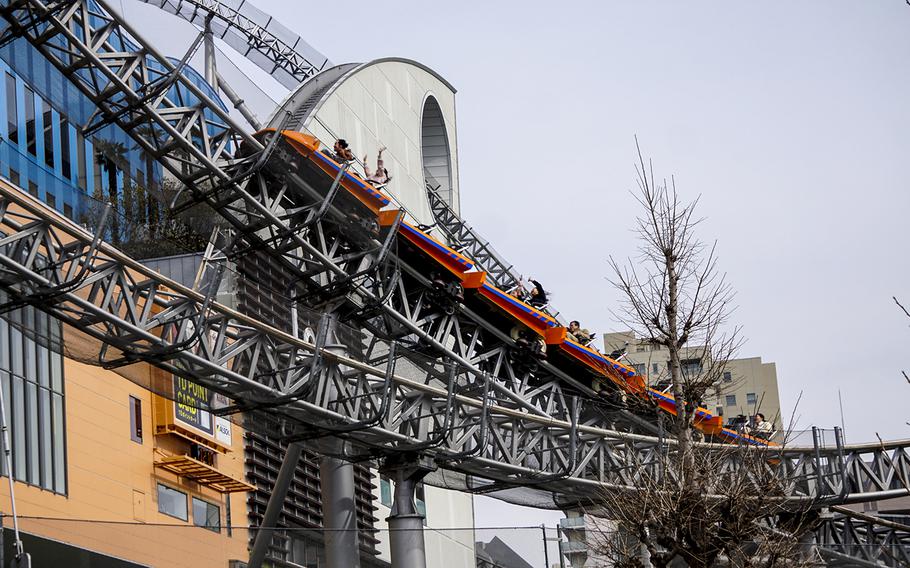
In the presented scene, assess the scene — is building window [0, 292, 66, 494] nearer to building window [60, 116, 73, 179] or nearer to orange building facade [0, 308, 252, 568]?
orange building facade [0, 308, 252, 568]

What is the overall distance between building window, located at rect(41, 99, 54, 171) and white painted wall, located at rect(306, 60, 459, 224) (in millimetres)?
8861

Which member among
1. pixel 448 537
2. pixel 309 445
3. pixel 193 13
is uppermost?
pixel 193 13

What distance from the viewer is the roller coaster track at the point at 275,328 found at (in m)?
16.3

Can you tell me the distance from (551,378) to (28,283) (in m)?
14.7

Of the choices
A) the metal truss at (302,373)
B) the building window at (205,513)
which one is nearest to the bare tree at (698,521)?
the metal truss at (302,373)

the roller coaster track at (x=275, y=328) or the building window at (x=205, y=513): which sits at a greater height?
the roller coaster track at (x=275, y=328)

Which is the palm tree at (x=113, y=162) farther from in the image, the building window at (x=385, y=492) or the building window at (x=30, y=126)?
the building window at (x=385, y=492)

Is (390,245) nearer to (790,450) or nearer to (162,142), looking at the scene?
(162,142)

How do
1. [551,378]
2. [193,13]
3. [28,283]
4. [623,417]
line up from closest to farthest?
[28,283] < [623,417] < [551,378] < [193,13]

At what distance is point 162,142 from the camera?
19.8m

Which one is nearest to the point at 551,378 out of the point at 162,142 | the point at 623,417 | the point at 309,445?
the point at 623,417

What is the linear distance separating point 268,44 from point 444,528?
76.3 feet

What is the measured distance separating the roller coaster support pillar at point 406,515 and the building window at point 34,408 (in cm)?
659

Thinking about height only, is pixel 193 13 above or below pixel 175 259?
above
